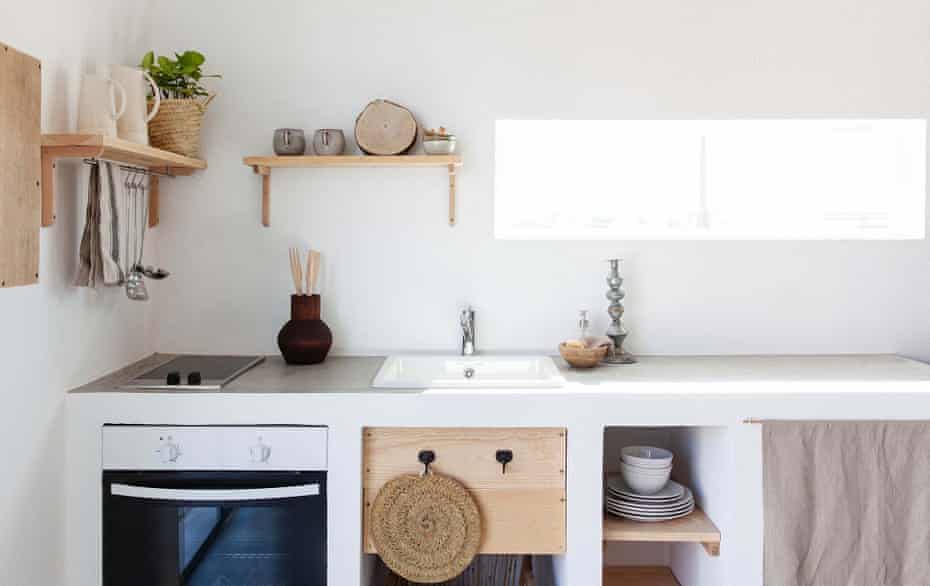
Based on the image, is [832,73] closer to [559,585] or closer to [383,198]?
[383,198]

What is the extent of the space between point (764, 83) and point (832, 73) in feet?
0.80

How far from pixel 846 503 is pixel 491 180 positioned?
1.51m

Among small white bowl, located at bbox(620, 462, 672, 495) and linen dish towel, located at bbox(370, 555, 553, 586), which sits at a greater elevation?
small white bowl, located at bbox(620, 462, 672, 495)

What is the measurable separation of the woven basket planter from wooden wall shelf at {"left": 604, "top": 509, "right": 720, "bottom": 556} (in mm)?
1782

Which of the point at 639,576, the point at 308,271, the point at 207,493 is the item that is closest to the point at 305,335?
the point at 308,271

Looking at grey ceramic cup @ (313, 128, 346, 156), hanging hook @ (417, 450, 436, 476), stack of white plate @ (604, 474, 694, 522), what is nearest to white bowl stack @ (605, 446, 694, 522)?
stack of white plate @ (604, 474, 694, 522)

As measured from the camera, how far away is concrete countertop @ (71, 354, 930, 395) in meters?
2.37

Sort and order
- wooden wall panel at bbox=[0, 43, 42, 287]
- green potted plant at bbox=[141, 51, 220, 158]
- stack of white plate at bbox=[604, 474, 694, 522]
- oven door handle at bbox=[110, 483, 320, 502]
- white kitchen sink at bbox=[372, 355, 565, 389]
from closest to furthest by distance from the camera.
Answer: wooden wall panel at bbox=[0, 43, 42, 287], oven door handle at bbox=[110, 483, 320, 502], stack of white plate at bbox=[604, 474, 694, 522], green potted plant at bbox=[141, 51, 220, 158], white kitchen sink at bbox=[372, 355, 565, 389]

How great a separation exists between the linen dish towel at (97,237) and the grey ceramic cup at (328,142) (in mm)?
663

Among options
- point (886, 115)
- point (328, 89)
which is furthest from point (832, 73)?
point (328, 89)

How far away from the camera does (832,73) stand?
9.64 feet

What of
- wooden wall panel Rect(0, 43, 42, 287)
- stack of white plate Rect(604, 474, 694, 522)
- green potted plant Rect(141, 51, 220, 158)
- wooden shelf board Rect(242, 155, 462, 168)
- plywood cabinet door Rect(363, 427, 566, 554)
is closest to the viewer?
wooden wall panel Rect(0, 43, 42, 287)

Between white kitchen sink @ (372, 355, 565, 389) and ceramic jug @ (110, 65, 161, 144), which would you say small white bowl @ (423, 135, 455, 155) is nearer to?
white kitchen sink @ (372, 355, 565, 389)

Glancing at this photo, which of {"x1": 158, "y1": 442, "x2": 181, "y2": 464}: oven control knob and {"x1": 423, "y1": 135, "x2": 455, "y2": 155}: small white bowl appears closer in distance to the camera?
{"x1": 158, "y1": 442, "x2": 181, "y2": 464}: oven control knob
